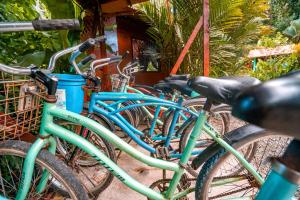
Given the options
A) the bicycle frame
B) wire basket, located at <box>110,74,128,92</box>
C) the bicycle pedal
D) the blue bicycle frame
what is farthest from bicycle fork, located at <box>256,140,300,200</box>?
wire basket, located at <box>110,74,128,92</box>

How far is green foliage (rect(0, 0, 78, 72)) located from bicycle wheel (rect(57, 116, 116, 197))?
79cm

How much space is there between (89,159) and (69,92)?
3.28 feet

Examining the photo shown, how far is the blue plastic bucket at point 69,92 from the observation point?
1.82 m

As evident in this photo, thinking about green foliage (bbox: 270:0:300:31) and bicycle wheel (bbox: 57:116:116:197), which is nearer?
bicycle wheel (bbox: 57:116:116:197)

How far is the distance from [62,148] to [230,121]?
6.69ft

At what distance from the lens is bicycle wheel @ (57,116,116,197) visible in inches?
81.9

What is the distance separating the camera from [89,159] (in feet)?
8.48

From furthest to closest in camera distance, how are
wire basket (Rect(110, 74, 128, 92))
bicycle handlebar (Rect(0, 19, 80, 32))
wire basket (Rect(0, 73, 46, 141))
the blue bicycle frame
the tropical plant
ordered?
the tropical plant → wire basket (Rect(110, 74, 128, 92)) → the blue bicycle frame → wire basket (Rect(0, 73, 46, 141)) → bicycle handlebar (Rect(0, 19, 80, 32))

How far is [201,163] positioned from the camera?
5.69 ft

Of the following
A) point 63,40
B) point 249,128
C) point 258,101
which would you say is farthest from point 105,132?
point 63,40

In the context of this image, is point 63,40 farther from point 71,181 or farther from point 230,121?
point 230,121

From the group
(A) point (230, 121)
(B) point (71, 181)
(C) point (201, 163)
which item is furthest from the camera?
(A) point (230, 121)

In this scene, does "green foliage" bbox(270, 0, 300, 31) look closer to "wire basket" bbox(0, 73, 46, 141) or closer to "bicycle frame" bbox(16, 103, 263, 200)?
"bicycle frame" bbox(16, 103, 263, 200)

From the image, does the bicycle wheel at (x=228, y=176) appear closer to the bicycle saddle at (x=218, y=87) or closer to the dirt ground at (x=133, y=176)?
the bicycle saddle at (x=218, y=87)
